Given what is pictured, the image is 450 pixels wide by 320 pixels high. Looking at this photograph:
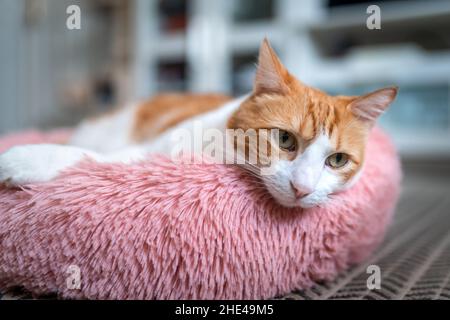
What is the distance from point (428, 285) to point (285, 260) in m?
0.29

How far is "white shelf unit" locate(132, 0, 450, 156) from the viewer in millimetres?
2236

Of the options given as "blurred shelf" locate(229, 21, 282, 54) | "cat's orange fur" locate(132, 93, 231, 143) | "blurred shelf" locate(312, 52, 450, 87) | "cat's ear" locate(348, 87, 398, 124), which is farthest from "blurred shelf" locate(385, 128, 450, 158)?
"cat's ear" locate(348, 87, 398, 124)

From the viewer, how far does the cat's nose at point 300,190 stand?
0.63 metres

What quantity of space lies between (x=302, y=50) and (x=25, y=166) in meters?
2.14

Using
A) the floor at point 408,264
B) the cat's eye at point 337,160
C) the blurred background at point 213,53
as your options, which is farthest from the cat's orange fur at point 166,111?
the blurred background at point 213,53

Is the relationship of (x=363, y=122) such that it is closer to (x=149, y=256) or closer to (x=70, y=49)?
(x=149, y=256)

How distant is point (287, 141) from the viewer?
71cm

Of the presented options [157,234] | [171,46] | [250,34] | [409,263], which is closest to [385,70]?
[250,34]

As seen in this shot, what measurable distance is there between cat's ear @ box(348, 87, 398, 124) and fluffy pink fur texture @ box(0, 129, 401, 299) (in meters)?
0.21

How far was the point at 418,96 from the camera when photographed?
7.45 feet

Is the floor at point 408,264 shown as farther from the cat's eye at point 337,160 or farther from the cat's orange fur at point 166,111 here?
the cat's orange fur at point 166,111

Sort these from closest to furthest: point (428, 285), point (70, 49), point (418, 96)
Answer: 1. point (428, 285)
2. point (418, 96)
3. point (70, 49)
